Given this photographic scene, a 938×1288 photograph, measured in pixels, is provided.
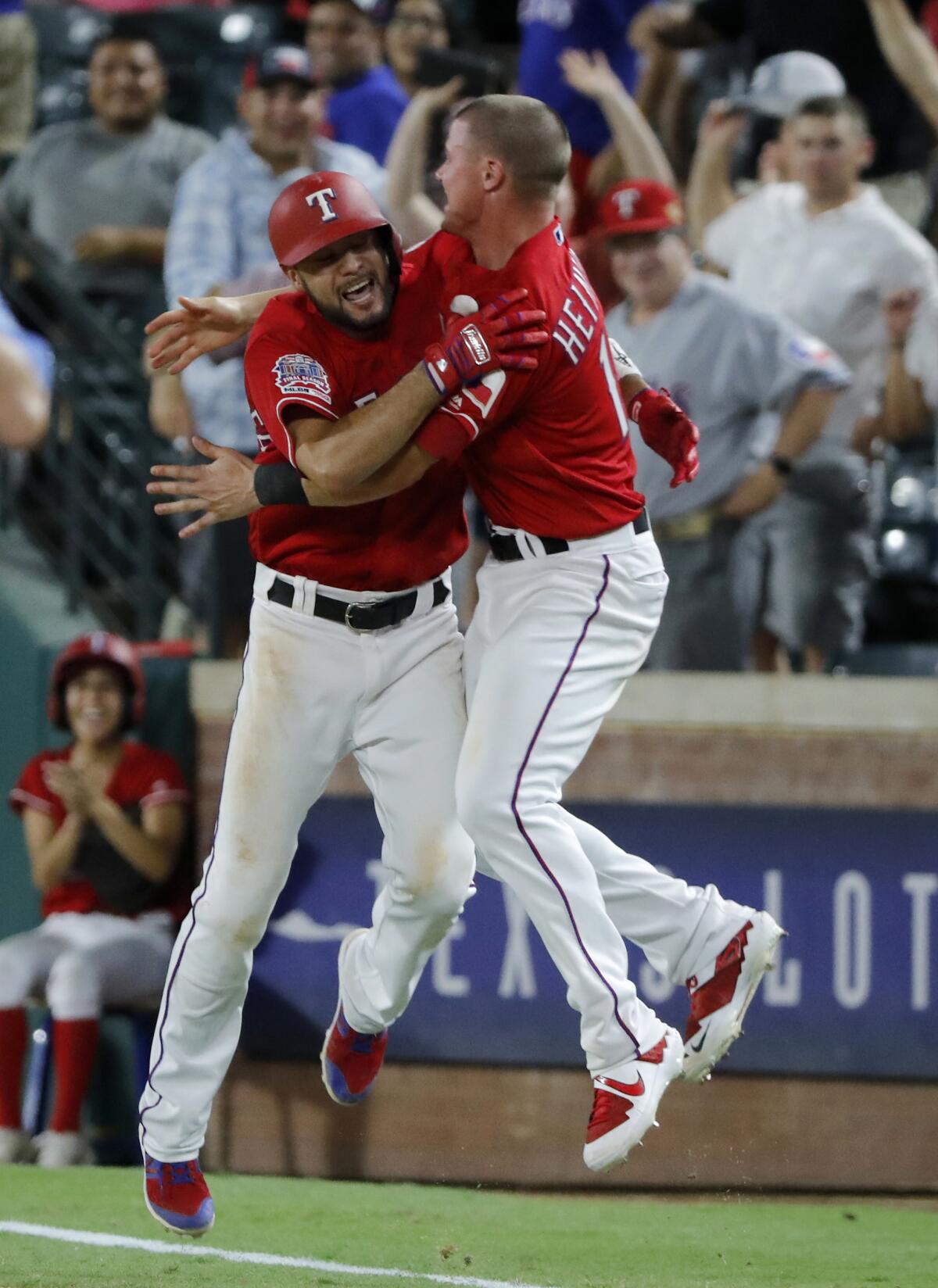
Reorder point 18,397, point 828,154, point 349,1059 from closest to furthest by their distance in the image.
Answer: point 18,397 → point 349,1059 → point 828,154

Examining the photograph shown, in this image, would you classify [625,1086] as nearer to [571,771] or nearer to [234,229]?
[571,771]

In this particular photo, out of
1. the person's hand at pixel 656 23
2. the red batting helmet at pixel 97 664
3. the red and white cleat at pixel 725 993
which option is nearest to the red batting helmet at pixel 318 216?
the red and white cleat at pixel 725 993

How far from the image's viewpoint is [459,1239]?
17.7 ft

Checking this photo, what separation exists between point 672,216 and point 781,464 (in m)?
0.89

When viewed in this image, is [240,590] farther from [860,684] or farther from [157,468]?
[157,468]

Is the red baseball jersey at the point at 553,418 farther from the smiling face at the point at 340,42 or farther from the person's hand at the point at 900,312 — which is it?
the smiling face at the point at 340,42

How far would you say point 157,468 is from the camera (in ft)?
13.9

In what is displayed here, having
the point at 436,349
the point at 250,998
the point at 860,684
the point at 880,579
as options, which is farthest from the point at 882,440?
the point at 436,349

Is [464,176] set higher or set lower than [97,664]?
higher

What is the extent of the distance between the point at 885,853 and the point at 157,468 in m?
3.34

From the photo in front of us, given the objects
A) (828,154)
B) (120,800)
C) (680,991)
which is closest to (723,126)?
(828,154)

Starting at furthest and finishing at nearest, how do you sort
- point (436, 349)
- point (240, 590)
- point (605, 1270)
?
point (240, 590) < point (605, 1270) < point (436, 349)

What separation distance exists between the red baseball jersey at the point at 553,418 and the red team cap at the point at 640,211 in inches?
83.7

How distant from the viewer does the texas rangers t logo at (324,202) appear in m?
4.11
